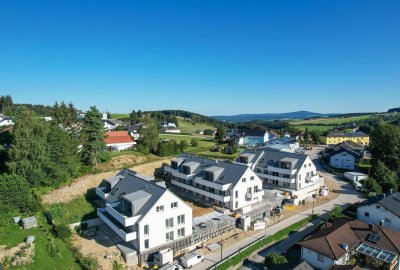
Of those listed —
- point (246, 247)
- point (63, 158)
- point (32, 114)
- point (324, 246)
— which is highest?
point (32, 114)

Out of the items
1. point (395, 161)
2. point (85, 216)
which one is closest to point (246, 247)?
point (85, 216)

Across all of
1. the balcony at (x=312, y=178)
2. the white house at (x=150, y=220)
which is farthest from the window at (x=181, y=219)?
the balcony at (x=312, y=178)

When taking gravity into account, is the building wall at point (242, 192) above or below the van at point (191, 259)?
above

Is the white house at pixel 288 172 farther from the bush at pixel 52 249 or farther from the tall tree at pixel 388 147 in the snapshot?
the bush at pixel 52 249

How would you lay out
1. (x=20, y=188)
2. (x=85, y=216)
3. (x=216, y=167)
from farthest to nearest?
(x=216, y=167)
(x=85, y=216)
(x=20, y=188)

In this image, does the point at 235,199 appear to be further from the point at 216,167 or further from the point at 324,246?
the point at 324,246

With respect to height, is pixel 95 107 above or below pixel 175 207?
above

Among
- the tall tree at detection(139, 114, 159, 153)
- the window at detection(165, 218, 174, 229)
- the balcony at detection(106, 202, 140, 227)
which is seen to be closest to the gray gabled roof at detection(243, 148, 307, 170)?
the tall tree at detection(139, 114, 159, 153)
